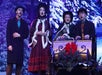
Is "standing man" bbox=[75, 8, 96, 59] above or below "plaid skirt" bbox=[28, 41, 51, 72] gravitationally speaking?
above

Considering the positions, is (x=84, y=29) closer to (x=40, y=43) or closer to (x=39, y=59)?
(x=40, y=43)

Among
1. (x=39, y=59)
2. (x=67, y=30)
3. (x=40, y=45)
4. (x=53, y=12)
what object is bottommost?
(x=39, y=59)

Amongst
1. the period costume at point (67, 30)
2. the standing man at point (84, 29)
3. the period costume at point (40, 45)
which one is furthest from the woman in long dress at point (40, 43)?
the standing man at point (84, 29)

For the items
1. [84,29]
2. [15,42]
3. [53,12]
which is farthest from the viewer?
[53,12]

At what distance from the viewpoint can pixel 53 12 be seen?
7098 millimetres

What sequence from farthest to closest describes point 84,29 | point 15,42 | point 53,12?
point 53,12, point 15,42, point 84,29

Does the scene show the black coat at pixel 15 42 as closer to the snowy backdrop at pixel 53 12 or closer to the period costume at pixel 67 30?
the period costume at pixel 67 30

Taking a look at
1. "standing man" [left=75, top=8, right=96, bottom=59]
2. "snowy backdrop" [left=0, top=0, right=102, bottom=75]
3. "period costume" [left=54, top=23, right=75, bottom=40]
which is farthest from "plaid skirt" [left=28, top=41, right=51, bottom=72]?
"snowy backdrop" [left=0, top=0, right=102, bottom=75]

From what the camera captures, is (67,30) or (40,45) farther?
(40,45)

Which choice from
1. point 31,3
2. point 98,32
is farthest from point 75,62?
point 31,3

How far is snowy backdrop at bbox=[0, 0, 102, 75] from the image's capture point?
22.8ft

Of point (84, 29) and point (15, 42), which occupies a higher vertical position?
→ point (84, 29)

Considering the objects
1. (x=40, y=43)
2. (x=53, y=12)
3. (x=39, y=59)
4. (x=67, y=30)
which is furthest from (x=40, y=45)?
(x=53, y=12)

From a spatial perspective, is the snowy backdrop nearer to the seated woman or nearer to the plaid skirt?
the seated woman
